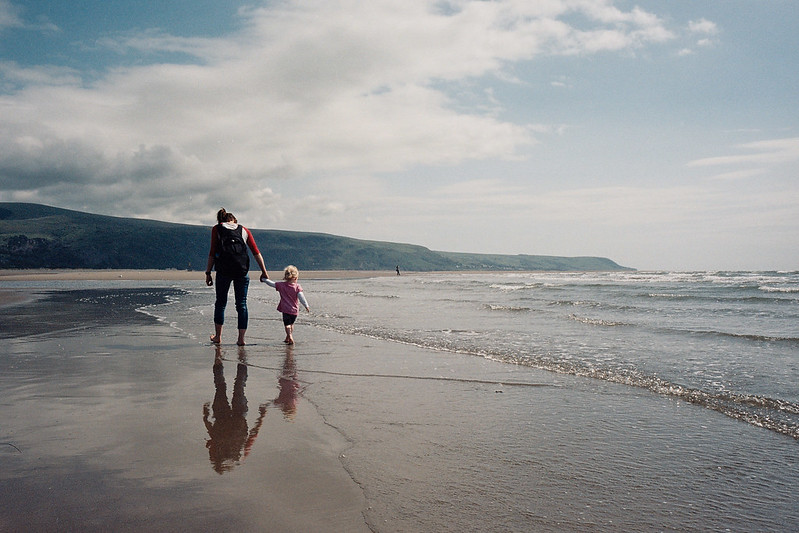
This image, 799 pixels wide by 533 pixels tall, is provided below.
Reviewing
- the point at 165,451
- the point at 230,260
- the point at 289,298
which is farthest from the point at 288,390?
the point at 289,298

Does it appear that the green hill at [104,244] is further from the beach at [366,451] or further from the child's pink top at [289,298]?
the beach at [366,451]

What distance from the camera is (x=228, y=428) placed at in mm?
3932

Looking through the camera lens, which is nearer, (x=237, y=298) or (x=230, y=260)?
(x=230, y=260)

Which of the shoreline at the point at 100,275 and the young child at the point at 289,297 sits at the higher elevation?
the young child at the point at 289,297

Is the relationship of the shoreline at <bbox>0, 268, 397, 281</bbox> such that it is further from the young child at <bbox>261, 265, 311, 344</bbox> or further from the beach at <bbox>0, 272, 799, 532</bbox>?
the beach at <bbox>0, 272, 799, 532</bbox>

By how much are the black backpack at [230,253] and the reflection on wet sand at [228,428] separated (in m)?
3.17

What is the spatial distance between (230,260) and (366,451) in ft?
18.9

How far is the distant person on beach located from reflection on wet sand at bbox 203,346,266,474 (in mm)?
3100

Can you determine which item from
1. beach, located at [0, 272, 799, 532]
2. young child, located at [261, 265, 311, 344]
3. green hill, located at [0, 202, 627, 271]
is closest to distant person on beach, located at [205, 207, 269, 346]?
young child, located at [261, 265, 311, 344]

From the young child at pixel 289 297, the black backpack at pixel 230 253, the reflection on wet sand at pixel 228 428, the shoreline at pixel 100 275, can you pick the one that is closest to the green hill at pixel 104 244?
the shoreline at pixel 100 275

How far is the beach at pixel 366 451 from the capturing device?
2.56m

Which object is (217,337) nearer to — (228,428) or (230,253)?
(230,253)

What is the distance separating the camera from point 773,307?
57.6 feet

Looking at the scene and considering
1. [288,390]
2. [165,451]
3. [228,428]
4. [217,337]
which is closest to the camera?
[165,451]
